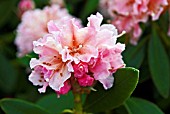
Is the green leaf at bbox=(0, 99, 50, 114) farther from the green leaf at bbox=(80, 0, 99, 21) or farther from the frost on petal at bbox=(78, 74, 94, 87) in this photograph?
the green leaf at bbox=(80, 0, 99, 21)

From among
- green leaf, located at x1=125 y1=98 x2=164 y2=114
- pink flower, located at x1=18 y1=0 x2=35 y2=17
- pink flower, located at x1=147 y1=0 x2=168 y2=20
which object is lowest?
green leaf, located at x1=125 y1=98 x2=164 y2=114

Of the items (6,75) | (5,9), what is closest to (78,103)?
(6,75)

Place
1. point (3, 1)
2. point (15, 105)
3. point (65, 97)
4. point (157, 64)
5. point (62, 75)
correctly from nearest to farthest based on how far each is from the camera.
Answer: point (62, 75)
point (15, 105)
point (65, 97)
point (157, 64)
point (3, 1)

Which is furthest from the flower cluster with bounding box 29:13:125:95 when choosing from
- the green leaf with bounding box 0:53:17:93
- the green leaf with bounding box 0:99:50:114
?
the green leaf with bounding box 0:53:17:93

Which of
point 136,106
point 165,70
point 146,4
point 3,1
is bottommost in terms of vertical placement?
point 136,106

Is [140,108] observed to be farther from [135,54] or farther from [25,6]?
[25,6]

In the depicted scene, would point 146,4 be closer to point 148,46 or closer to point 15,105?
point 148,46

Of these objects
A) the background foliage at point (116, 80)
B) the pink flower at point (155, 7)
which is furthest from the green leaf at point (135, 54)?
the pink flower at point (155, 7)

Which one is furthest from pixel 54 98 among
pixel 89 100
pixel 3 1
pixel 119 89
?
pixel 3 1
